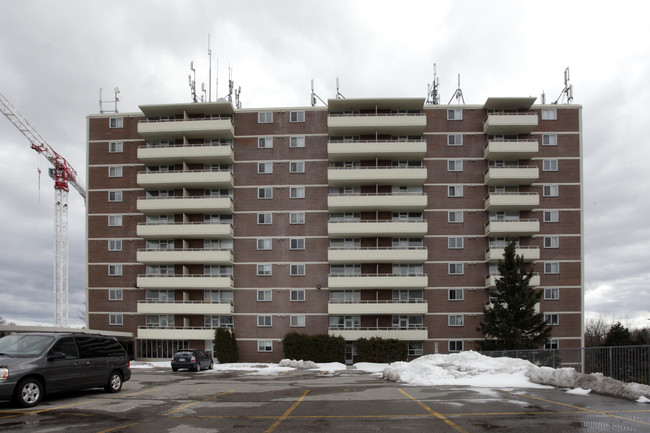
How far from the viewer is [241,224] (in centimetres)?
5697

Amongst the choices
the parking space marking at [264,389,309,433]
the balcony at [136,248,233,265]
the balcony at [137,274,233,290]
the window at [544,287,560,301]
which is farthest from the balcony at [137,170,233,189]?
the parking space marking at [264,389,309,433]

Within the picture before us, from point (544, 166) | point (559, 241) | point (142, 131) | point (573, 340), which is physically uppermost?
point (142, 131)

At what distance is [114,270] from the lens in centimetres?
5756

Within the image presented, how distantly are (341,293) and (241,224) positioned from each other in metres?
12.2

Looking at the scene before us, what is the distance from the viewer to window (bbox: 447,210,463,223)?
184ft

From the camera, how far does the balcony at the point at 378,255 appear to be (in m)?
53.8

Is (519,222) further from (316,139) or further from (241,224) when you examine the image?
(241,224)

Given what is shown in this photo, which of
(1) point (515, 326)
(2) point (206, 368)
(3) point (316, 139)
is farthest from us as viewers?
(3) point (316, 139)

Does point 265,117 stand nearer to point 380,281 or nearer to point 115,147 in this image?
point 115,147

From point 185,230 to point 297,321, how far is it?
14.1 m

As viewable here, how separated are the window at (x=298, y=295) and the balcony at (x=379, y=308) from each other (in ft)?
11.4

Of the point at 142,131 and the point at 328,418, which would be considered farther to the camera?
the point at 142,131

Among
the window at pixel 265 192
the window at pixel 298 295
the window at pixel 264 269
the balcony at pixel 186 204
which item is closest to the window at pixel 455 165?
the window at pixel 265 192

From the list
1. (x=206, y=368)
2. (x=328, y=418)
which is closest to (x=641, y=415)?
(x=328, y=418)
